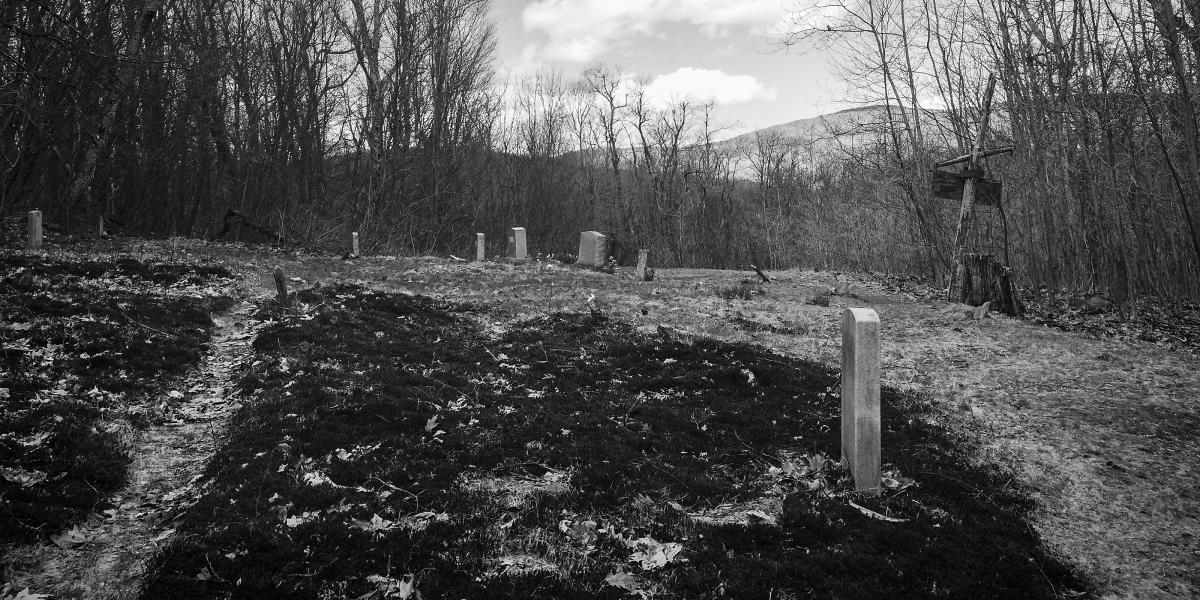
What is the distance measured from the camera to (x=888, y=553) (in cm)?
370

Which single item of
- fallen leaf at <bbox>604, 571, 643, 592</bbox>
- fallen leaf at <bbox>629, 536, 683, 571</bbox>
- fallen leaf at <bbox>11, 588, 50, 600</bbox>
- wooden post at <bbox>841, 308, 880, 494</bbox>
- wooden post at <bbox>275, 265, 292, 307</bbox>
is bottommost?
fallen leaf at <bbox>604, 571, 643, 592</bbox>

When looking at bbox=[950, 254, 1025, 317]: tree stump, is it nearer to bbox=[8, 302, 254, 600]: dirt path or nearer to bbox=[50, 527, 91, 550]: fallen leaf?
bbox=[8, 302, 254, 600]: dirt path

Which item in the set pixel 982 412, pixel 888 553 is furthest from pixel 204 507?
pixel 982 412

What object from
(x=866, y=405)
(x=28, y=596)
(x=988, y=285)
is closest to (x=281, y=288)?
(x=28, y=596)

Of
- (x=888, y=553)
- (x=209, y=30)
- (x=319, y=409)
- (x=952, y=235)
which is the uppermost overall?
(x=209, y=30)

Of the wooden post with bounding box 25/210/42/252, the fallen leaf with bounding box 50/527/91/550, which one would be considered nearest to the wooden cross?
the fallen leaf with bounding box 50/527/91/550

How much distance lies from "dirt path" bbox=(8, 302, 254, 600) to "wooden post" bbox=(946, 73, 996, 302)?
39.1 feet

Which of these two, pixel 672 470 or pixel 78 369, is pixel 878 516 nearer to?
pixel 672 470

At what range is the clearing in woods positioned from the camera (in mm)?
3492

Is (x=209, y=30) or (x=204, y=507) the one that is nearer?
(x=204, y=507)

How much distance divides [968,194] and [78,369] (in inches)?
517

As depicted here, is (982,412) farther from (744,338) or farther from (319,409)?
(319,409)

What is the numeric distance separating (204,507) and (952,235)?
16.0 m

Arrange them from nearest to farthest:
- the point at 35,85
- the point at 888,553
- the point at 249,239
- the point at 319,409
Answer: the point at 888,553, the point at 319,409, the point at 35,85, the point at 249,239
